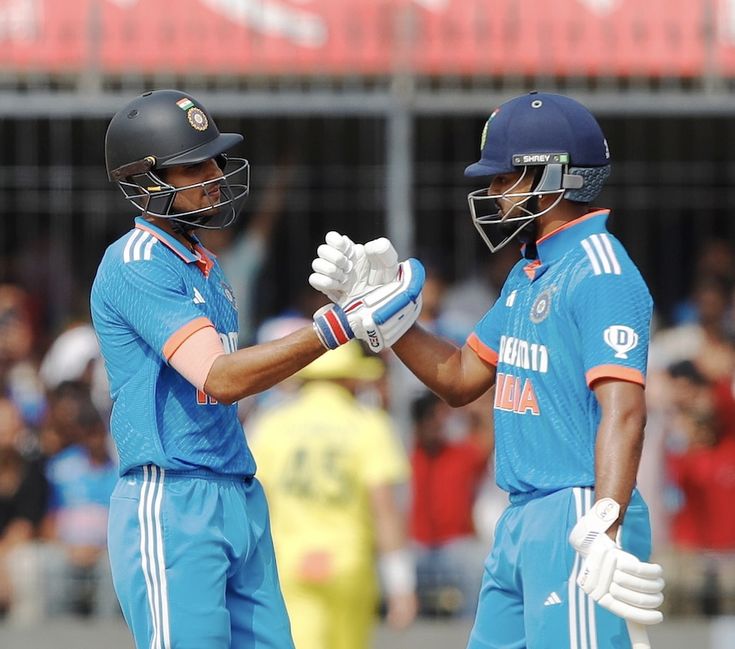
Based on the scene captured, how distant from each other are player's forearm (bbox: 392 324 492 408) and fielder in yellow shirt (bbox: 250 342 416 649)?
6.20 ft

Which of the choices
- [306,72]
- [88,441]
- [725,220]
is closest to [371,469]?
[88,441]

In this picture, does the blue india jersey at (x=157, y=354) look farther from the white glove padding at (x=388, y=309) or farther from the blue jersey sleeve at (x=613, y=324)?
the blue jersey sleeve at (x=613, y=324)

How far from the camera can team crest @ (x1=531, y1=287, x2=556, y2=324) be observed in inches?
205

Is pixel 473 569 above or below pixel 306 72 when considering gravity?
below

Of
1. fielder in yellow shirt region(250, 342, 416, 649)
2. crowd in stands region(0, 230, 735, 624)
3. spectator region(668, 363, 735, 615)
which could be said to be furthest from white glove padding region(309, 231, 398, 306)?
spectator region(668, 363, 735, 615)

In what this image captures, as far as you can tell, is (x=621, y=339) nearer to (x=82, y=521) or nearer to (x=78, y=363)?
(x=82, y=521)

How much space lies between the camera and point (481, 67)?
9938 millimetres

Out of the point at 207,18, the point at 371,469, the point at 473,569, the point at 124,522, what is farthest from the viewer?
the point at 207,18

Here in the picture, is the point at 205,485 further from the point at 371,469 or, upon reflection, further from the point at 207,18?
the point at 207,18

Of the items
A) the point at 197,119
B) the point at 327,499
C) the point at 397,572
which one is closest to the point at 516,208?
the point at 197,119

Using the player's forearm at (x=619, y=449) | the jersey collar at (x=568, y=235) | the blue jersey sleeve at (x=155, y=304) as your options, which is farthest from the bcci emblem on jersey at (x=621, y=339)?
the blue jersey sleeve at (x=155, y=304)

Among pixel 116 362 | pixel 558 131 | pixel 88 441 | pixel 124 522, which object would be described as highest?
pixel 558 131

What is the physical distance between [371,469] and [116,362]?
252cm

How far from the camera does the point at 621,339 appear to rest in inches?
196
